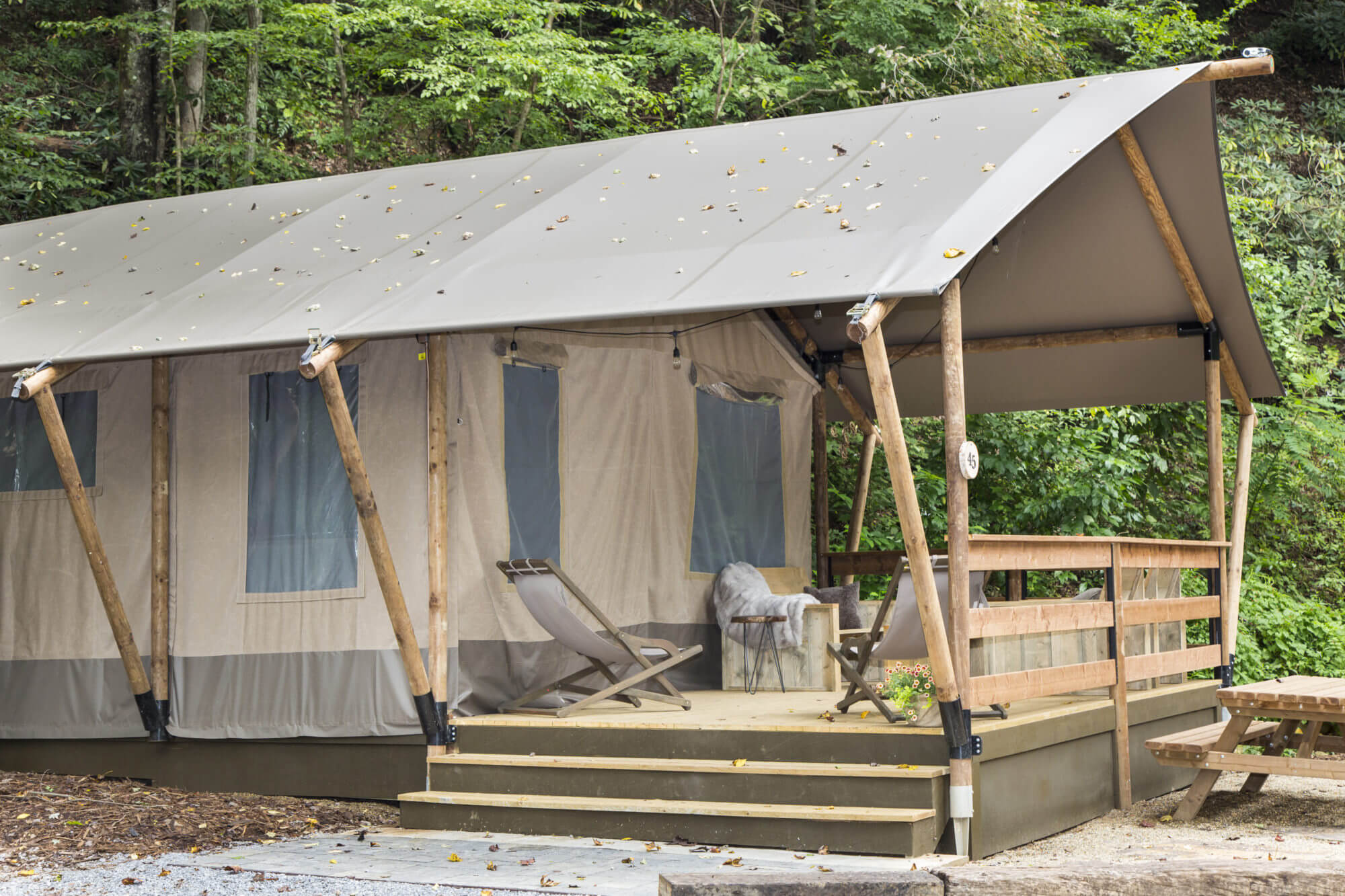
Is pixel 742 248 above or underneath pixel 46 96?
underneath

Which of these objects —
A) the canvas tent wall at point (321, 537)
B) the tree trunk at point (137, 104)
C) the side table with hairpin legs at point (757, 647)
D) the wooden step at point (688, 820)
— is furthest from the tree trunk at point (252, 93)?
the wooden step at point (688, 820)

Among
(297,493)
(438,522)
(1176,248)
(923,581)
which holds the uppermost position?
(1176,248)

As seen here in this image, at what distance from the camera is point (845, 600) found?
8.20 meters

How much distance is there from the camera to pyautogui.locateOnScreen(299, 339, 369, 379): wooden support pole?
4938 millimetres

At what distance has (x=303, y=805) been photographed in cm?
580

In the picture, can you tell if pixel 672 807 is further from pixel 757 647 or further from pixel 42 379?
pixel 42 379

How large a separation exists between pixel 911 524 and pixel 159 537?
377 centimetres

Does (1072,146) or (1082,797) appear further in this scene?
(1082,797)

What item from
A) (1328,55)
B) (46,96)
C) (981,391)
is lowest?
(981,391)

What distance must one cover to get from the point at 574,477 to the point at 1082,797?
2823mm

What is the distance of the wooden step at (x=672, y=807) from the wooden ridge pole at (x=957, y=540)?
0.14 metres

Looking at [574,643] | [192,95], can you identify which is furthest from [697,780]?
[192,95]

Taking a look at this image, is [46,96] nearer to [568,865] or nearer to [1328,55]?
[568,865]


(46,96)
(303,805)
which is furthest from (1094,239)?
(46,96)
